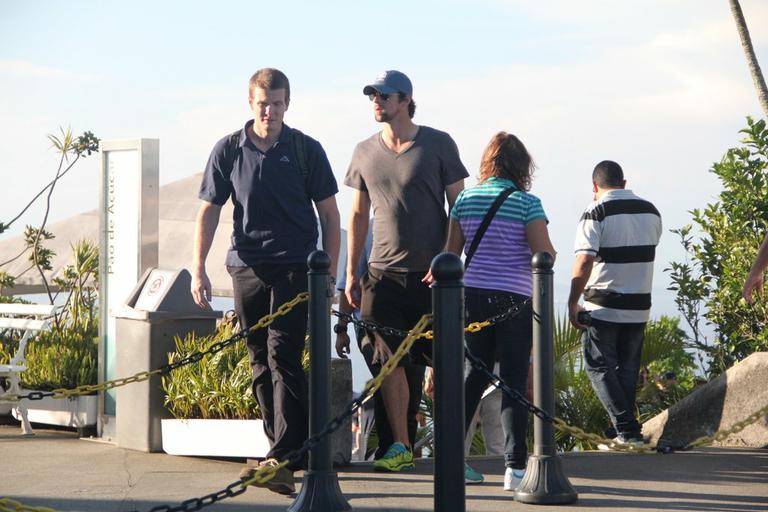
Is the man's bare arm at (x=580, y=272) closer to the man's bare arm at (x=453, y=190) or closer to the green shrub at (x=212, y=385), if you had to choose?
the man's bare arm at (x=453, y=190)

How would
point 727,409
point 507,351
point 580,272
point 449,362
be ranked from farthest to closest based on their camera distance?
point 727,409, point 580,272, point 507,351, point 449,362

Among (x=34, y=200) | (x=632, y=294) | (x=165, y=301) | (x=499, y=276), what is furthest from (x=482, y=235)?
(x=34, y=200)

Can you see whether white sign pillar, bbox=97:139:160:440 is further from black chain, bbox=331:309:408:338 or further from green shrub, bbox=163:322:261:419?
black chain, bbox=331:309:408:338

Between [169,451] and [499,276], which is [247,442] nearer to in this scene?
[169,451]

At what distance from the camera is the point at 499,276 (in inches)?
257

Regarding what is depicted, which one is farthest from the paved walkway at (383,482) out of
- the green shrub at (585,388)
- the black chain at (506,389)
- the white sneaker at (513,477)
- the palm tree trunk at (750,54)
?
the palm tree trunk at (750,54)

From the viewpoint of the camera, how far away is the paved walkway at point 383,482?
6344mm

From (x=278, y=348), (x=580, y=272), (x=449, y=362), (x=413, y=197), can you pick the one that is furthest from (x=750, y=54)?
(x=449, y=362)

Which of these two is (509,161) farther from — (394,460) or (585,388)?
(585,388)

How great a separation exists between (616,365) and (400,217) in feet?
6.75

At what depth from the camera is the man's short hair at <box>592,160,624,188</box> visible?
8086 millimetres

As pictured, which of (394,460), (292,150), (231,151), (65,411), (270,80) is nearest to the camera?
(270,80)

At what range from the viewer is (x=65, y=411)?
30.3 ft

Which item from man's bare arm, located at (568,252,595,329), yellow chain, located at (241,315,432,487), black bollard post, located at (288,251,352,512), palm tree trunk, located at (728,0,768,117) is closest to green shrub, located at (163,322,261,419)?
black bollard post, located at (288,251,352,512)
